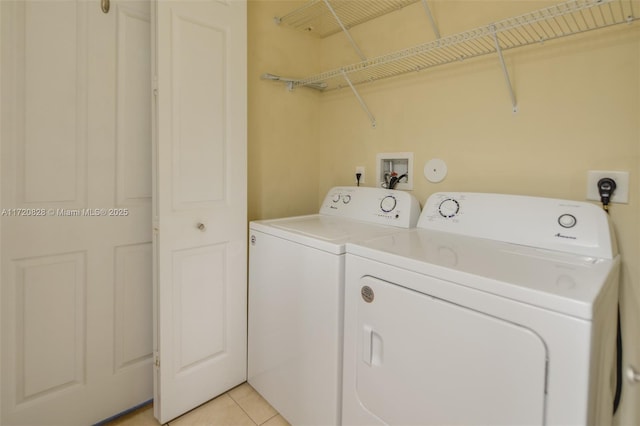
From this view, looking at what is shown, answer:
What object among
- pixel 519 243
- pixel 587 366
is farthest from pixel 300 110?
pixel 587 366

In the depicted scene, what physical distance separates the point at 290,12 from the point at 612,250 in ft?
6.21

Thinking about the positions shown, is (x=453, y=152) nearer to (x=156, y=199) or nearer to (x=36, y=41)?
(x=156, y=199)

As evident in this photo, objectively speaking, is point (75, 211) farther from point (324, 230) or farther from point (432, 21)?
point (432, 21)

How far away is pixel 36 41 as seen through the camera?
4.08 feet

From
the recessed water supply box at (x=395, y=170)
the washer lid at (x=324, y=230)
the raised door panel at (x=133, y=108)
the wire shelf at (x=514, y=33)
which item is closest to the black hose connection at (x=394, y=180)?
the recessed water supply box at (x=395, y=170)

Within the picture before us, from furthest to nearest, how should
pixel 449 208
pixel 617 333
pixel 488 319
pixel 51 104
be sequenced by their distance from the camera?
pixel 449 208 < pixel 51 104 < pixel 617 333 < pixel 488 319

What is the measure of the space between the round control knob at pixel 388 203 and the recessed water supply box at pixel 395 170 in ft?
0.45

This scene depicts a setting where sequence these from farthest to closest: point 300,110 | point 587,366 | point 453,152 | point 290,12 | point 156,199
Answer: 1. point 300,110
2. point 290,12
3. point 453,152
4. point 156,199
5. point 587,366

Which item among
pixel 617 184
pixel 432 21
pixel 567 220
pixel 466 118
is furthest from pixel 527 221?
pixel 432 21

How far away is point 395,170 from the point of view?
1816 mm

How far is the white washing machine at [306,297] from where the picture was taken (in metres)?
1.26

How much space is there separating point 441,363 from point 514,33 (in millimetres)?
1310

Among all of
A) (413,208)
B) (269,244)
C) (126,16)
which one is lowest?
(269,244)

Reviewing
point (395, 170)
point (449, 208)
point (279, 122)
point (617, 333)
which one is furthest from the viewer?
point (279, 122)
